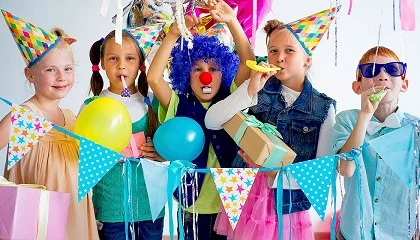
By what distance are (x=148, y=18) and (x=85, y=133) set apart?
0.62 meters

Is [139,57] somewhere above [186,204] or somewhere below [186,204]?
above

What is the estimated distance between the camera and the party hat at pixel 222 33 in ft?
6.01

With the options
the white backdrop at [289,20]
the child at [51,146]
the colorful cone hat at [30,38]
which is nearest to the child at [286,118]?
Result: the child at [51,146]

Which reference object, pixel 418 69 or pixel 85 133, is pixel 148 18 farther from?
pixel 418 69

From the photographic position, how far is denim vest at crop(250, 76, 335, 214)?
65.4 inches

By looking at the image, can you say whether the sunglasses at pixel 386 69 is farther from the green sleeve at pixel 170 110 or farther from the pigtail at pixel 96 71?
the pigtail at pixel 96 71

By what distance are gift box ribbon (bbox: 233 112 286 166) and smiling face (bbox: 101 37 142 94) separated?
427 mm

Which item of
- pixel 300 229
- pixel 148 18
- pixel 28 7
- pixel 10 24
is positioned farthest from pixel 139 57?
pixel 28 7

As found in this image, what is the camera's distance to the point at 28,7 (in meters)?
3.34

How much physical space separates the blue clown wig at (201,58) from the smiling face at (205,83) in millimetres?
14

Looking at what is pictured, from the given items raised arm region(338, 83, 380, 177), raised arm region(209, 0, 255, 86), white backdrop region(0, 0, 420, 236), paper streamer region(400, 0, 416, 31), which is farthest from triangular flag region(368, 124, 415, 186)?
white backdrop region(0, 0, 420, 236)

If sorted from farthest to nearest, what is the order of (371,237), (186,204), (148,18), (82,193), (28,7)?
1. (28,7)
2. (148,18)
3. (186,204)
4. (371,237)
5. (82,193)

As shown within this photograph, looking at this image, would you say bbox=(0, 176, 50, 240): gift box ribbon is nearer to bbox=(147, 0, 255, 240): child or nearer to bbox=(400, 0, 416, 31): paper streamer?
bbox=(147, 0, 255, 240): child

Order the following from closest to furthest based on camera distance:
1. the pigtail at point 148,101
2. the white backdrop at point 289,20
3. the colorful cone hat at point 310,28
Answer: the colorful cone hat at point 310,28, the pigtail at point 148,101, the white backdrop at point 289,20
